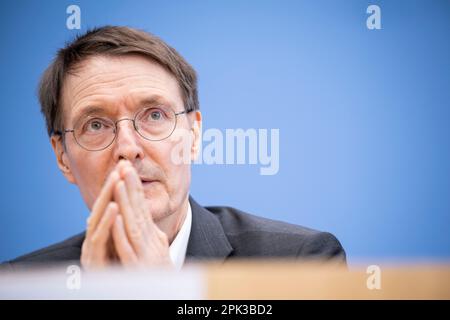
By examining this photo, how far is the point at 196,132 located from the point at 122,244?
45 cm

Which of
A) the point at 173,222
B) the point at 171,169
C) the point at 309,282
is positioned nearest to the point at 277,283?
the point at 309,282

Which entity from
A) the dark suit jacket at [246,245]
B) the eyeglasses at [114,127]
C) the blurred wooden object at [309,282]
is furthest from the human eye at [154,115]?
the blurred wooden object at [309,282]

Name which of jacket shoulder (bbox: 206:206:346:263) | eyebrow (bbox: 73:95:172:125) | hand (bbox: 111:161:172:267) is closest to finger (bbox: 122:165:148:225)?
hand (bbox: 111:161:172:267)

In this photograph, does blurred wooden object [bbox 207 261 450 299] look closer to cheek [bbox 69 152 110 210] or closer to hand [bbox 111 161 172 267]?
hand [bbox 111 161 172 267]

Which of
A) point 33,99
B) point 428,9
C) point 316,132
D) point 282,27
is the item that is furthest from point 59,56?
point 428,9

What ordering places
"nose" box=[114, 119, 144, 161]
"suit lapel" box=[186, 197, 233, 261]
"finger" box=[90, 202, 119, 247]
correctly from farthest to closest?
"suit lapel" box=[186, 197, 233, 261], "nose" box=[114, 119, 144, 161], "finger" box=[90, 202, 119, 247]

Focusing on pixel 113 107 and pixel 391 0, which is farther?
pixel 391 0

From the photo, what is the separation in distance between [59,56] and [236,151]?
0.64 m

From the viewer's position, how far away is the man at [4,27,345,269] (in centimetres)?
173

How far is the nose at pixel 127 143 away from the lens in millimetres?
1718

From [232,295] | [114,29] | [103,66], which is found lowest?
[232,295]

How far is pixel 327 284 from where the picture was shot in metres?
1.81

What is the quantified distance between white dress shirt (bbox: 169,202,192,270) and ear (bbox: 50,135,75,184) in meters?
0.38

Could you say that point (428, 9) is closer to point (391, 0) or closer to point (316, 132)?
point (391, 0)
